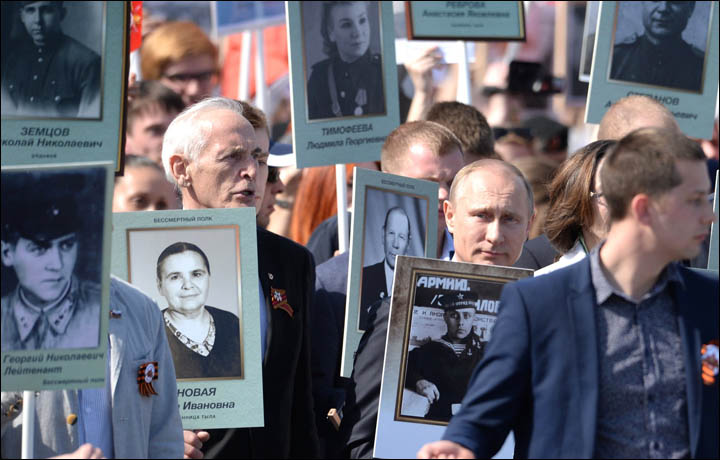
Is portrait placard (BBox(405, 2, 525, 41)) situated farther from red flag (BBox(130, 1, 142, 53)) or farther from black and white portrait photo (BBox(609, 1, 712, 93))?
red flag (BBox(130, 1, 142, 53))

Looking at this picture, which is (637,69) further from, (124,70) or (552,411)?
(552,411)

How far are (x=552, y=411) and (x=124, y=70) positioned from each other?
2769 mm

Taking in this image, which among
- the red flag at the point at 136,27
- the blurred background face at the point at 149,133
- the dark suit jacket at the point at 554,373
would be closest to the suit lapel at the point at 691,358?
the dark suit jacket at the point at 554,373

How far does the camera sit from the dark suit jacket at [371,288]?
5371 millimetres

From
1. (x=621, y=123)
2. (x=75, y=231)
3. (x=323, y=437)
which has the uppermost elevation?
(x=621, y=123)

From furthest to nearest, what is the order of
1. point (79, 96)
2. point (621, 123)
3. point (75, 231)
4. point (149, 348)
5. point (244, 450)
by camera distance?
point (621, 123)
point (79, 96)
point (244, 450)
point (149, 348)
point (75, 231)

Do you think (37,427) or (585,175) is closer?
(37,427)

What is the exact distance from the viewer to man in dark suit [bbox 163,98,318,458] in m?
5.07

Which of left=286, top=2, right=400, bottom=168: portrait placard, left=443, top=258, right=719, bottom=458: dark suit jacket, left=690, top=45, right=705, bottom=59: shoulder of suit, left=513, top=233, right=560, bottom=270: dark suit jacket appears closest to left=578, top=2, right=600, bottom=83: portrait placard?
left=690, top=45, right=705, bottom=59: shoulder of suit

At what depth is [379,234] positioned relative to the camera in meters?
5.53

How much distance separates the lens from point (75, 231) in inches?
150

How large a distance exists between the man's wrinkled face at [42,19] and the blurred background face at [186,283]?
1243 mm


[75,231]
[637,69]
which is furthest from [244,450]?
[637,69]

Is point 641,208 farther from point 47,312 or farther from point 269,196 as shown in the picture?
point 269,196
